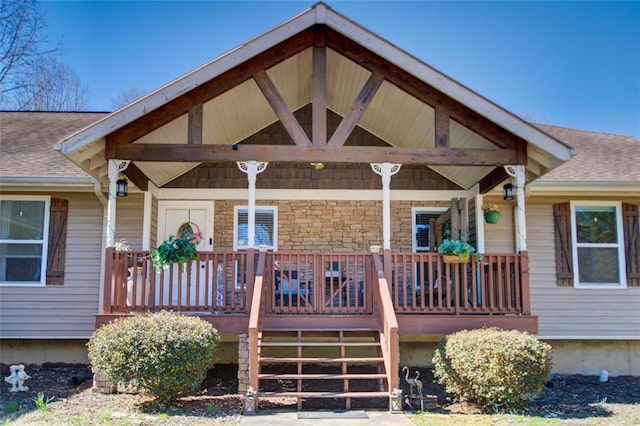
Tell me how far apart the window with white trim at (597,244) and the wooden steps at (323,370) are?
13.2 ft

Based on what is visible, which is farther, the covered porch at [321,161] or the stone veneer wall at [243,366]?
the covered porch at [321,161]

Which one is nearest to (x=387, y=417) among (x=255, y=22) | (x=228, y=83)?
(x=228, y=83)

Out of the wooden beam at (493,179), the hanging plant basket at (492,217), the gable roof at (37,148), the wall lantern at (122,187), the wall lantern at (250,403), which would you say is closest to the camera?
the wall lantern at (250,403)

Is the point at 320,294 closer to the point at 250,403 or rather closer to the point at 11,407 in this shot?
the point at 250,403

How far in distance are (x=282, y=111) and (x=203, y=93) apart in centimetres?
121


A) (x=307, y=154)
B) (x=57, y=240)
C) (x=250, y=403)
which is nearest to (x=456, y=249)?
(x=307, y=154)

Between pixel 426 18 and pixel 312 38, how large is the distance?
17.6ft

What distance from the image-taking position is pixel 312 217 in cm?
1046

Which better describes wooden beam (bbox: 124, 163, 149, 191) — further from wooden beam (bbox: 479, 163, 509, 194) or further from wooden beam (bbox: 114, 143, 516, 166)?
wooden beam (bbox: 479, 163, 509, 194)

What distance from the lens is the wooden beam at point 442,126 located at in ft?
26.9

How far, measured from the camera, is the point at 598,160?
10.9 metres

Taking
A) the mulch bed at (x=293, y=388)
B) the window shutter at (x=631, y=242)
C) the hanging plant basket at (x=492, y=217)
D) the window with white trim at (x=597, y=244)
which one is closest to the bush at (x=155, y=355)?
the mulch bed at (x=293, y=388)

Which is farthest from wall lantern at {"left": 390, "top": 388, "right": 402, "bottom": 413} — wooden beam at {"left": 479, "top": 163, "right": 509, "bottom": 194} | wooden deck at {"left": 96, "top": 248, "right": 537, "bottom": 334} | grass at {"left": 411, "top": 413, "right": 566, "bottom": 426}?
wooden beam at {"left": 479, "top": 163, "right": 509, "bottom": 194}

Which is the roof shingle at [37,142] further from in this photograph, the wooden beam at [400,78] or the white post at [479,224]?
A: the white post at [479,224]
